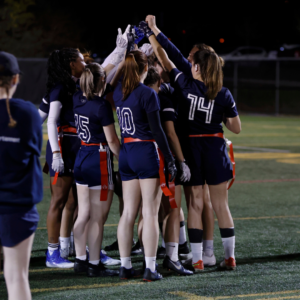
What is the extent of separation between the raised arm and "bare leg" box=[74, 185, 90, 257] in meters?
1.50

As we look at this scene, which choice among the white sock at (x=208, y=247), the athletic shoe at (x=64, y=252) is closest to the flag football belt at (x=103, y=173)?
the athletic shoe at (x=64, y=252)

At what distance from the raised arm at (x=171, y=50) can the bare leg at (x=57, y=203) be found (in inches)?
61.4

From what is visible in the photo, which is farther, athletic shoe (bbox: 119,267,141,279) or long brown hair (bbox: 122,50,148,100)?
athletic shoe (bbox: 119,267,141,279)

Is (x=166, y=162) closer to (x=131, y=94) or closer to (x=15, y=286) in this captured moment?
(x=131, y=94)

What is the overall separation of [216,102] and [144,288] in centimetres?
180

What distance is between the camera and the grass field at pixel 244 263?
444 centimetres

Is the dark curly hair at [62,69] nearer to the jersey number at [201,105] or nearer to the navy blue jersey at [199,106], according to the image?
the navy blue jersey at [199,106]

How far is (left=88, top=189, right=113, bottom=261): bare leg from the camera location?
5059 mm

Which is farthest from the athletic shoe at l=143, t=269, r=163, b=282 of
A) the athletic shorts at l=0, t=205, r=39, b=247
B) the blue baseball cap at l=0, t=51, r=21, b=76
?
the blue baseball cap at l=0, t=51, r=21, b=76

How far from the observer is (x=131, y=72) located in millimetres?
4727

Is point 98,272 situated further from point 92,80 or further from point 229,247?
point 92,80

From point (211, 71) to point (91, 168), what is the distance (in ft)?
4.60

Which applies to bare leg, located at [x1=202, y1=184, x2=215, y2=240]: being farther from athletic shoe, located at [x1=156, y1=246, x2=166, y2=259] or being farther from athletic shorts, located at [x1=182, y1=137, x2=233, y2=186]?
athletic shoe, located at [x1=156, y1=246, x2=166, y2=259]

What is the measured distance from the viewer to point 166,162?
479cm
